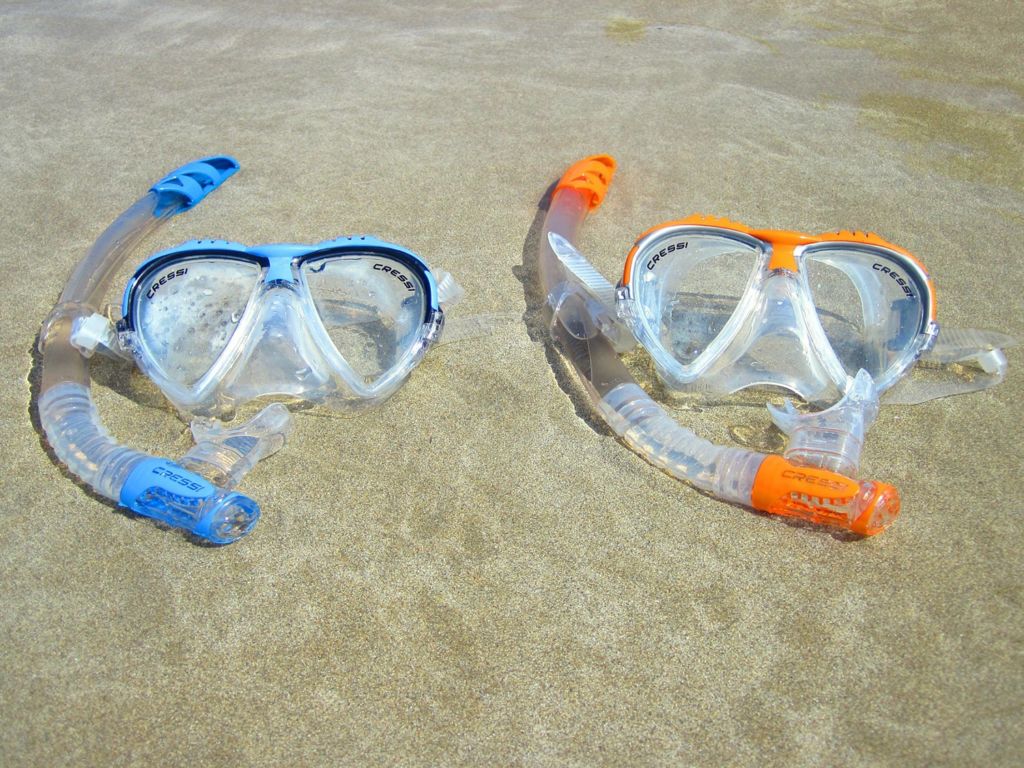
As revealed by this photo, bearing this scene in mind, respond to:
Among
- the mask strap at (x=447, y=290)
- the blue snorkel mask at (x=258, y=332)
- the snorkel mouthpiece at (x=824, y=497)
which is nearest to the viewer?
the snorkel mouthpiece at (x=824, y=497)

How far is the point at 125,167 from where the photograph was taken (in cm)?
449

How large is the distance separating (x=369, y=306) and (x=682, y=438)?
120 centimetres

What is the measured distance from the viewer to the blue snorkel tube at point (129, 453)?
2.46 m

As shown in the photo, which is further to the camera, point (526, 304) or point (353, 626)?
point (526, 304)

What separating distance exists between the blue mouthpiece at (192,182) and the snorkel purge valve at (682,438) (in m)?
1.70

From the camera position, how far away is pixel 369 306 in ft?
10.4

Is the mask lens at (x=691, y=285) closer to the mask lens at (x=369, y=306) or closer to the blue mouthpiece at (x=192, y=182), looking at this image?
the mask lens at (x=369, y=306)

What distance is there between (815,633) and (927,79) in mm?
4315

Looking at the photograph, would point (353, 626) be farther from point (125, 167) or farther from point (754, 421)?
point (125, 167)

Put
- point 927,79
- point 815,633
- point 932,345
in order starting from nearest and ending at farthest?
point 815,633
point 932,345
point 927,79

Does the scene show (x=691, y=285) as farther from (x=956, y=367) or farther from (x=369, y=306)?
(x=369, y=306)

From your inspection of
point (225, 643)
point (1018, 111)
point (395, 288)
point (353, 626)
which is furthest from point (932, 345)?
point (1018, 111)

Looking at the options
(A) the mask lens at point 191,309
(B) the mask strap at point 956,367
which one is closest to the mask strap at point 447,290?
(A) the mask lens at point 191,309

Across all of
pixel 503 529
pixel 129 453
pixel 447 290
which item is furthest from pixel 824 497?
pixel 129 453
